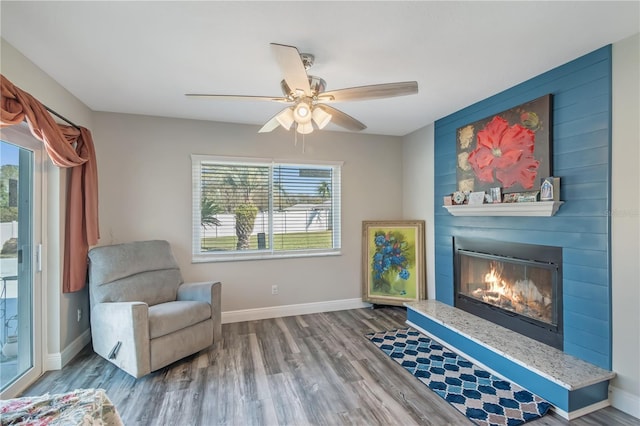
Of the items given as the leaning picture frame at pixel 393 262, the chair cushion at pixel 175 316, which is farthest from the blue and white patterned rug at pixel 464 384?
the chair cushion at pixel 175 316

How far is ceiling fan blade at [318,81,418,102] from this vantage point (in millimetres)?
1887

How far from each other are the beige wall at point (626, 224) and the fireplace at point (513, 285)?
1.25 ft

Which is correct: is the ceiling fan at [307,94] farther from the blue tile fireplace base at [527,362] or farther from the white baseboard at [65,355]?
the white baseboard at [65,355]

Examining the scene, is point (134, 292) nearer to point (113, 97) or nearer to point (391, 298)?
point (113, 97)

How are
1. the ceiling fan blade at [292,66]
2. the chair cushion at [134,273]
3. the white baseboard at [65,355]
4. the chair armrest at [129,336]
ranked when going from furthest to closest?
the chair cushion at [134,273] → the white baseboard at [65,355] → the chair armrest at [129,336] → the ceiling fan blade at [292,66]

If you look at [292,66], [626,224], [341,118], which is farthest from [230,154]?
[626,224]

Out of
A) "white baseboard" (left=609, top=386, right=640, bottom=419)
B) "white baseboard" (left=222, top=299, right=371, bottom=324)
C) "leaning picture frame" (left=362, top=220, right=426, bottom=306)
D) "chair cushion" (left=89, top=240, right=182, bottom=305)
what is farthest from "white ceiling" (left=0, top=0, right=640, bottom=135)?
"white baseboard" (left=222, top=299, right=371, bottom=324)

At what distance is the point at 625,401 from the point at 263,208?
11.9 feet

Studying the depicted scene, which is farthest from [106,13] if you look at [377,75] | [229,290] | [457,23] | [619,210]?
[619,210]

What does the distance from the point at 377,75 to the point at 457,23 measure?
2.51 ft

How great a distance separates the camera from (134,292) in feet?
9.63

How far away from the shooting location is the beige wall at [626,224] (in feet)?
6.66

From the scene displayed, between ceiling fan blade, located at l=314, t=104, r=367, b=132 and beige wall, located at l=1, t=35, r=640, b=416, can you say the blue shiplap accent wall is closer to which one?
beige wall, located at l=1, t=35, r=640, b=416

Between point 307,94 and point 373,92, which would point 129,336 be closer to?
point 307,94
